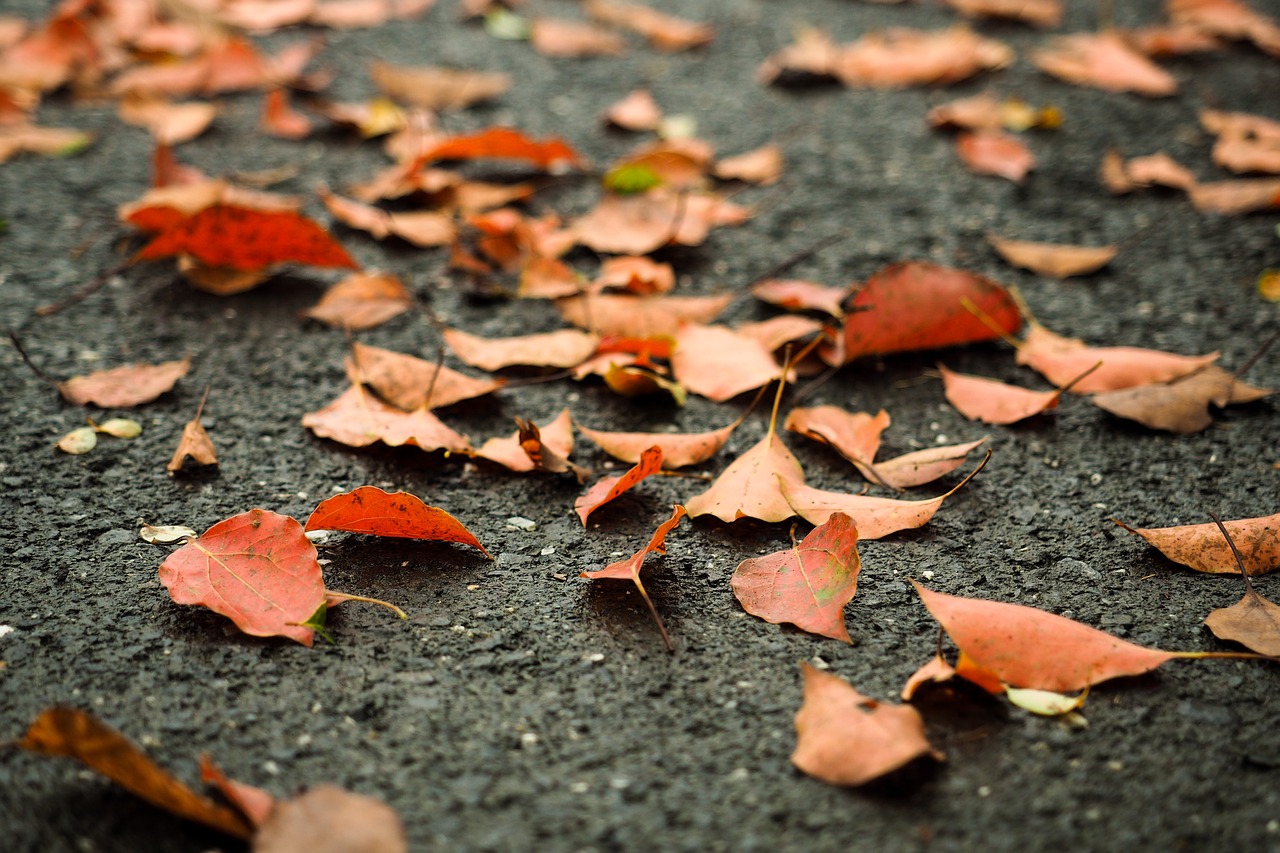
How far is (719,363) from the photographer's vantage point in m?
1.35

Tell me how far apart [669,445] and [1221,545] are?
0.60 metres

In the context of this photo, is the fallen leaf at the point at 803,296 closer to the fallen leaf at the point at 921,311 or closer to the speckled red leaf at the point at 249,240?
the fallen leaf at the point at 921,311

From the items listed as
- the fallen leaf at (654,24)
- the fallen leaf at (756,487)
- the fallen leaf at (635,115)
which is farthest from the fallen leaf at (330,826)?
the fallen leaf at (654,24)

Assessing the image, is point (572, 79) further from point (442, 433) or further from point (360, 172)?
point (442, 433)

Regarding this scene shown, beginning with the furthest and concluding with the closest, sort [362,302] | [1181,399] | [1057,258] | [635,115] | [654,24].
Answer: [654,24] < [635,115] < [1057,258] < [362,302] < [1181,399]

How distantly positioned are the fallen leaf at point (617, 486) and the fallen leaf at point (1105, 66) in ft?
5.70

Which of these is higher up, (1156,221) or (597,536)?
(1156,221)

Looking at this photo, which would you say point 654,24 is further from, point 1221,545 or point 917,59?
point 1221,545

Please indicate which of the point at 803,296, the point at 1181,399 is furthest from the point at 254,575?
the point at 1181,399

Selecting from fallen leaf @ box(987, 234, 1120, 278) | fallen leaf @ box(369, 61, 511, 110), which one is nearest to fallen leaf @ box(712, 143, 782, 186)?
fallen leaf @ box(987, 234, 1120, 278)

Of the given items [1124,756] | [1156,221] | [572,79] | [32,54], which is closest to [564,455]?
[1124,756]

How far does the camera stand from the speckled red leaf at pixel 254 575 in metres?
0.92

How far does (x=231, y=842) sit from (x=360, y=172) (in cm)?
143

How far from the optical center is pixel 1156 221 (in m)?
1.77
